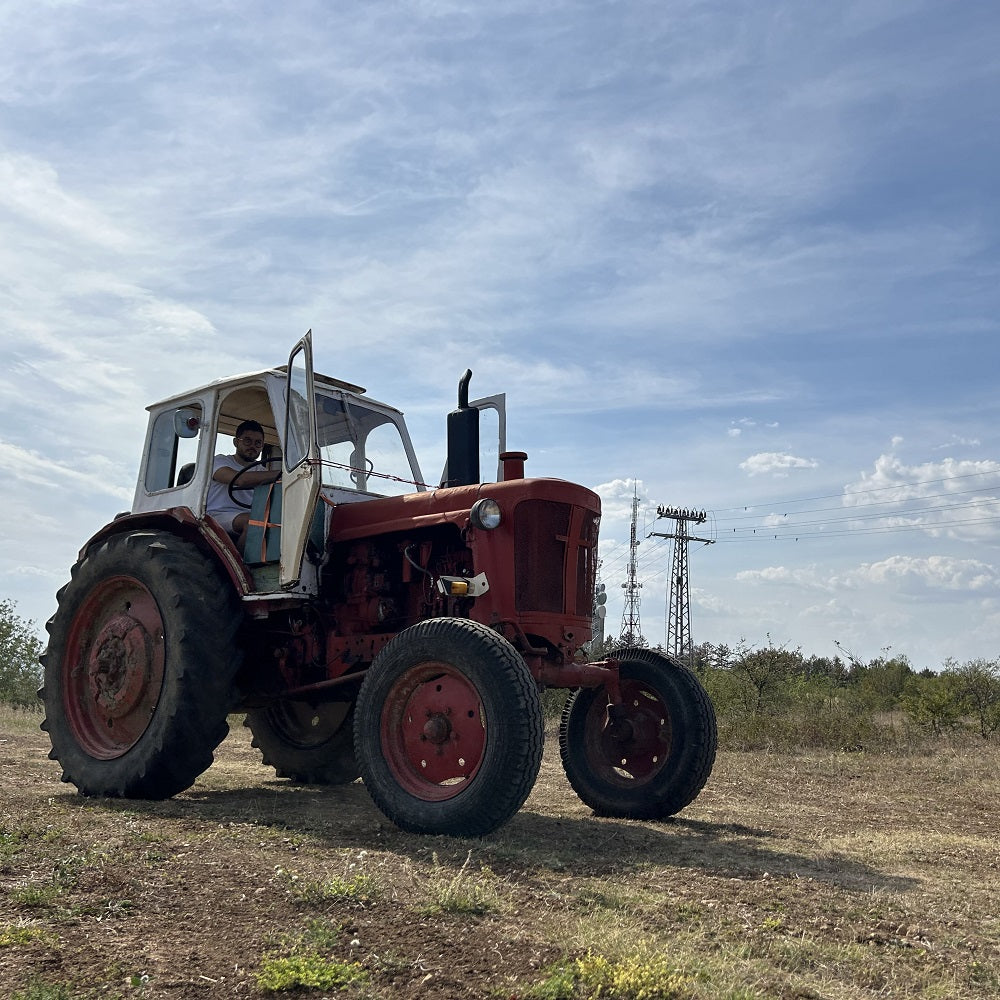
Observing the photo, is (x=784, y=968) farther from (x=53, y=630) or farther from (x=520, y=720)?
(x=53, y=630)

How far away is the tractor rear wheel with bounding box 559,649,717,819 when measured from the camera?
22.7 feet

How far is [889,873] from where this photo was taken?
5.22 meters

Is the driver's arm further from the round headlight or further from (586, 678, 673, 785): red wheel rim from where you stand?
(586, 678, 673, 785): red wheel rim

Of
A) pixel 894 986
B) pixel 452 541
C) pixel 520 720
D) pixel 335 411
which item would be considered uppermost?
pixel 335 411

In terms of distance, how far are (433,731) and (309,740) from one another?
10.6ft

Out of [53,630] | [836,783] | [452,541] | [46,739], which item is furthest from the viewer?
[46,739]

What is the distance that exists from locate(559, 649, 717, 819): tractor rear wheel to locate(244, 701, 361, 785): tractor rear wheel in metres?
2.01

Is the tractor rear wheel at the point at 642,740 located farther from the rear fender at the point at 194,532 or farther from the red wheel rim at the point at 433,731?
the rear fender at the point at 194,532

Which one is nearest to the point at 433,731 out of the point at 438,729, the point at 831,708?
the point at 438,729

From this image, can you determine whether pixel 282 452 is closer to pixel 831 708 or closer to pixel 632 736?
pixel 632 736

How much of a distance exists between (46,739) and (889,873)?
9.87 meters

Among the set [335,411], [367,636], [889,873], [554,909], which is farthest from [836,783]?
[554,909]

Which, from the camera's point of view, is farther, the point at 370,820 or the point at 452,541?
the point at 452,541

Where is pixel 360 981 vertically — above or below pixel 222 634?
below
